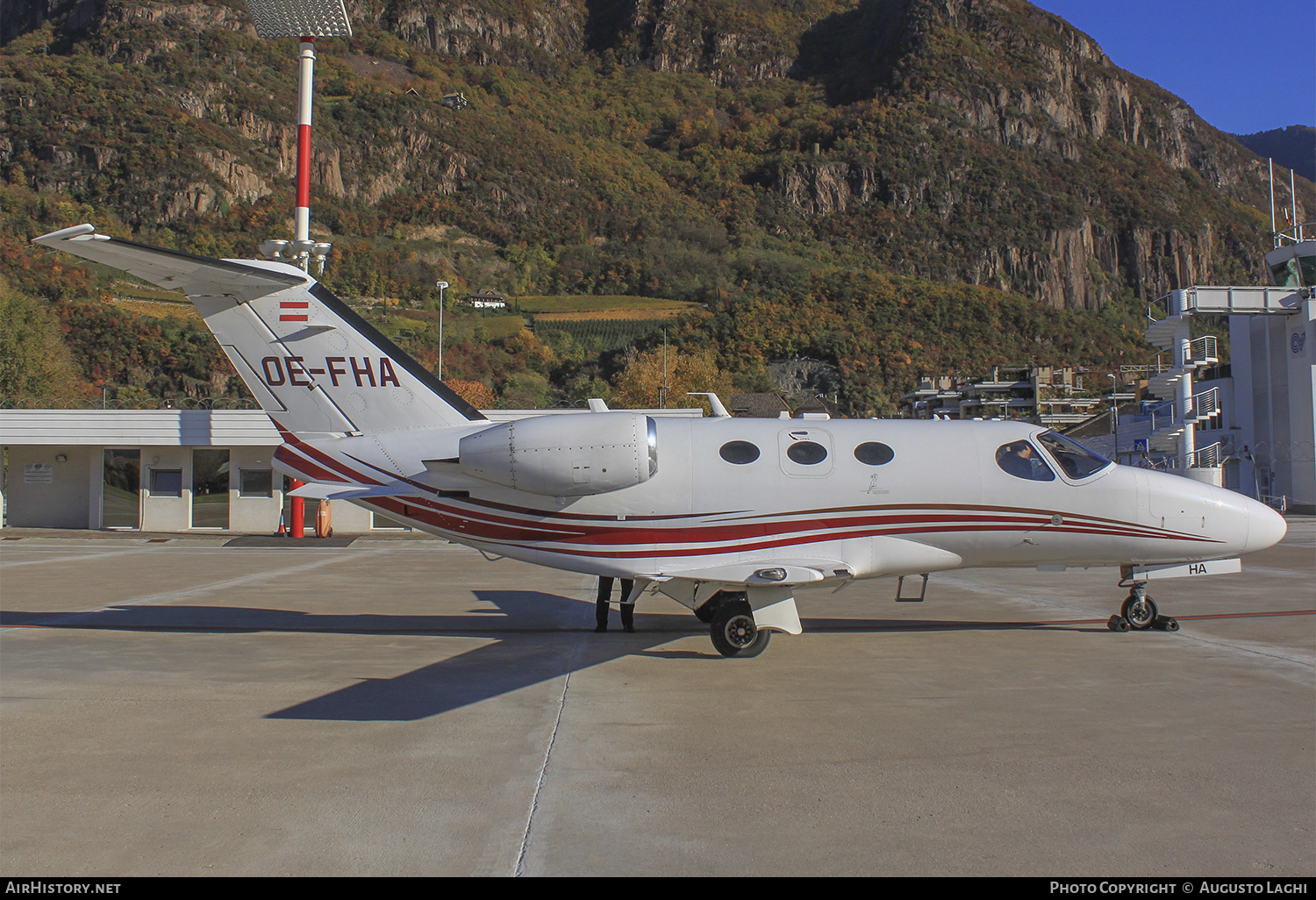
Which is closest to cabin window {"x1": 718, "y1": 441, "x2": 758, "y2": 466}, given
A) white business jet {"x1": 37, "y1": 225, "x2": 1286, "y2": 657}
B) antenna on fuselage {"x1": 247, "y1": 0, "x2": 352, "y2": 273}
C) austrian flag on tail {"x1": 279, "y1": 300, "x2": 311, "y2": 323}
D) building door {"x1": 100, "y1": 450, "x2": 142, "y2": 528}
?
white business jet {"x1": 37, "y1": 225, "x2": 1286, "y2": 657}

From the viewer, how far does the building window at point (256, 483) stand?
29.0m

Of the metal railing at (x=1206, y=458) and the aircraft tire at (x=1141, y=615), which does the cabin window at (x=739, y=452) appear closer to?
the aircraft tire at (x=1141, y=615)

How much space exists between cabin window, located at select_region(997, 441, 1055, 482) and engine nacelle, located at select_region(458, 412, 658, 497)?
421 cm

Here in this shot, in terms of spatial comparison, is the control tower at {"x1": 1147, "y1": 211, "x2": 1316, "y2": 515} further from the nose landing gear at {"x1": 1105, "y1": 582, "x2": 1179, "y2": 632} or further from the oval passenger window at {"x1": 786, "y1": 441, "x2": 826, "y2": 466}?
the oval passenger window at {"x1": 786, "y1": 441, "x2": 826, "y2": 466}

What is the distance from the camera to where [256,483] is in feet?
95.4

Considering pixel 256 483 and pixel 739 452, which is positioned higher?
pixel 739 452

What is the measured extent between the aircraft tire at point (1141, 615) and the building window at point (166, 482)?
28.5 meters

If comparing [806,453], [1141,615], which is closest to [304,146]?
[806,453]

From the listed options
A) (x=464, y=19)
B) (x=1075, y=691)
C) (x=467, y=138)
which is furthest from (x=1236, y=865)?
(x=464, y=19)

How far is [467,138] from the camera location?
171125 mm

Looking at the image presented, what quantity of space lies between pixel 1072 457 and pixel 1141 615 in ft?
7.46

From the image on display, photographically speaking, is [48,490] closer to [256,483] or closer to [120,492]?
[120,492]
